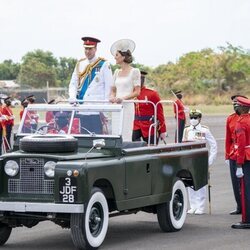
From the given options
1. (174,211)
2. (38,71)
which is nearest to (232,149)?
(174,211)

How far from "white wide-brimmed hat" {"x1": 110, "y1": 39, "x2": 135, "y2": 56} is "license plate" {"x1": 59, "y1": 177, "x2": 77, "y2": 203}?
Result: 315 centimetres

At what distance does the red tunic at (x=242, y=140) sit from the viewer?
41.2 feet

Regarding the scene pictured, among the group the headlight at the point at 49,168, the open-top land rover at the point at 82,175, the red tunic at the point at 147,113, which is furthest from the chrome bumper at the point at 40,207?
the red tunic at the point at 147,113

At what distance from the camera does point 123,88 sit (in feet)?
42.0

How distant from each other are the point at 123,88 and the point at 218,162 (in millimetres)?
11740

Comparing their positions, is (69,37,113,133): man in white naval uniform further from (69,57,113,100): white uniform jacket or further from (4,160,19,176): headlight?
(4,160,19,176): headlight

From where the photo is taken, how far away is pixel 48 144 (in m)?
10.6

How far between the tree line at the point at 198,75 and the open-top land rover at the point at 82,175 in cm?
7481

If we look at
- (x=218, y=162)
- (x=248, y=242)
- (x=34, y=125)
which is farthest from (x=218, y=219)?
(x=218, y=162)

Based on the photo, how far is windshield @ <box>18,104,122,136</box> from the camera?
11.5m

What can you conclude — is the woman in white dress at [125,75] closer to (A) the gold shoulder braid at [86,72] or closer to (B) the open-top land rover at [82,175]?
(A) the gold shoulder braid at [86,72]

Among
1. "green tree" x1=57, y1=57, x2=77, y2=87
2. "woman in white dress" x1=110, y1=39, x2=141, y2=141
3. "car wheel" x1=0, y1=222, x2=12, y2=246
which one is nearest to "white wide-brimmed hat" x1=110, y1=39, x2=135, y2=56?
"woman in white dress" x1=110, y1=39, x2=141, y2=141

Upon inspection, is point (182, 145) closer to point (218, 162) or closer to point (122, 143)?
point (122, 143)

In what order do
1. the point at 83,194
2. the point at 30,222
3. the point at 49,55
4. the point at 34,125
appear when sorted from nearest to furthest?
1. the point at 83,194
2. the point at 30,222
3. the point at 34,125
4. the point at 49,55
